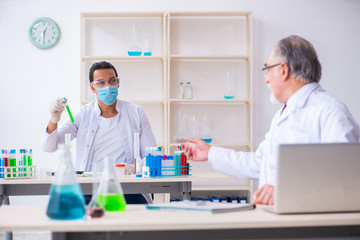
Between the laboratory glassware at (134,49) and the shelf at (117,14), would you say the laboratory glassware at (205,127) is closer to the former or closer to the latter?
the laboratory glassware at (134,49)

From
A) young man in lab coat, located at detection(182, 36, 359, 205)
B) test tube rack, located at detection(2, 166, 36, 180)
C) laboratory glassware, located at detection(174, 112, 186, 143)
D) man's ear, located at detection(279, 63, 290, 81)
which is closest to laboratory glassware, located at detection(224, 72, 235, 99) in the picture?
laboratory glassware, located at detection(174, 112, 186, 143)

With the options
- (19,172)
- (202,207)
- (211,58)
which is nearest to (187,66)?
(211,58)

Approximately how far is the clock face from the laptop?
3.96 m

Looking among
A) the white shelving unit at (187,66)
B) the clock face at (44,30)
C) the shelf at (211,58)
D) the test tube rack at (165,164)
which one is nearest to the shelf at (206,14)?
the white shelving unit at (187,66)

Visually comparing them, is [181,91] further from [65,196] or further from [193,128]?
[65,196]

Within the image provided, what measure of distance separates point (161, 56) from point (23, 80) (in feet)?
4.81

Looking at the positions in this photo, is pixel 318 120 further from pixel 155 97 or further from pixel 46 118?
pixel 46 118

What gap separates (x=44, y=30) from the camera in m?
4.77

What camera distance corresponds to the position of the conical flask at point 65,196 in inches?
47.9

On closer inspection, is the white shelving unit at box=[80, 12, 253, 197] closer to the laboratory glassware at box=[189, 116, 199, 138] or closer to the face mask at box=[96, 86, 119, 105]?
the laboratory glassware at box=[189, 116, 199, 138]

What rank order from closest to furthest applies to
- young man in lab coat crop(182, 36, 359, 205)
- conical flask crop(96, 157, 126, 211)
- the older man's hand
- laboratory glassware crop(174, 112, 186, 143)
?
conical flask crop(96, 157, 126, 211), the older man's hand, young man in lab coat crop(182, 36, 359, 205), laboratory glassware crop(174, 112, 186, 143)

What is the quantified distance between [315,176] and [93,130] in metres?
2.13

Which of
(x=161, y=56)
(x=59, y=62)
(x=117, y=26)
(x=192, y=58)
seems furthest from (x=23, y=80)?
(x=192, y=58)

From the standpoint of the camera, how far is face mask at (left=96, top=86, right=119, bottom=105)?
10.5ft
